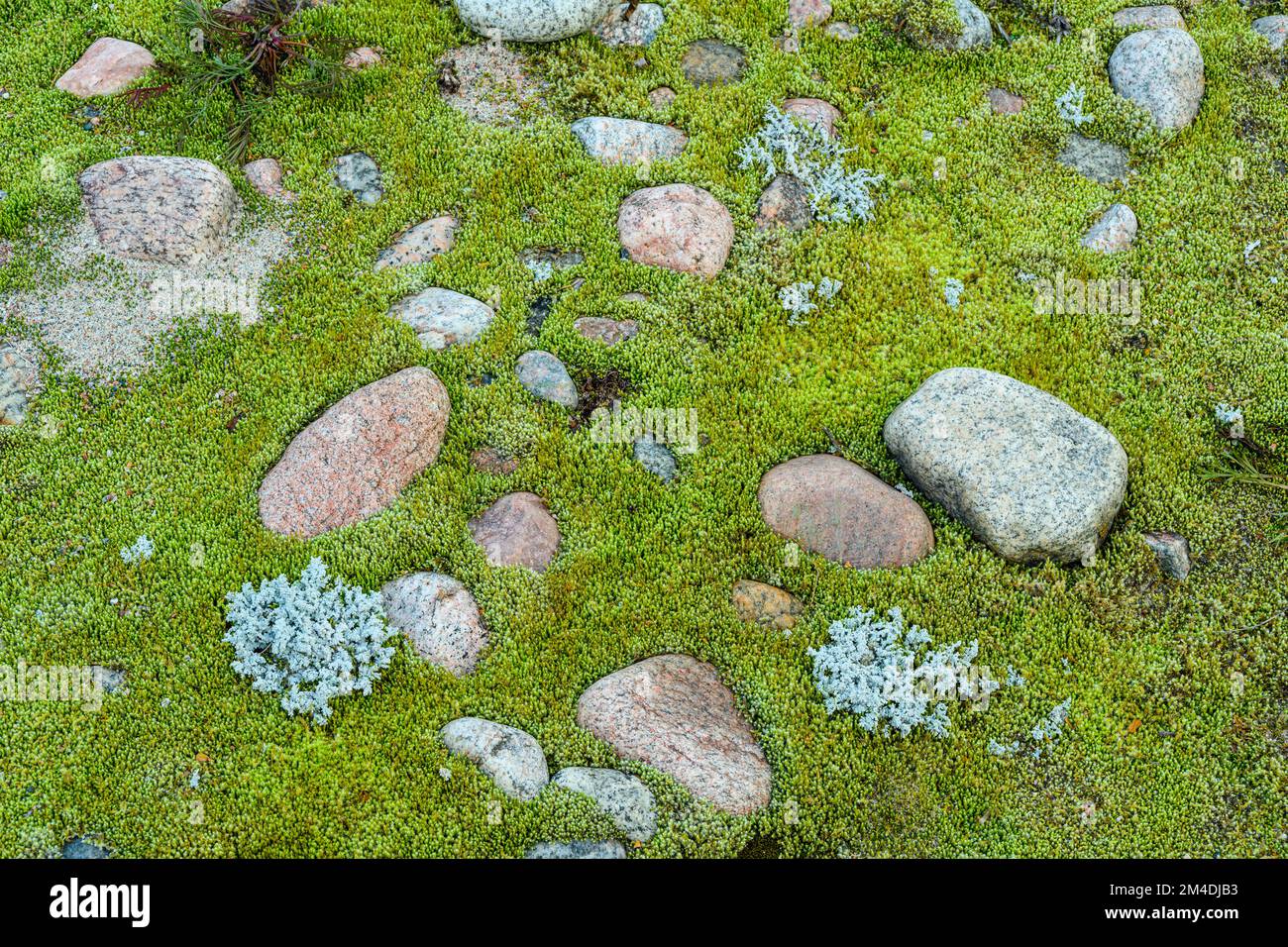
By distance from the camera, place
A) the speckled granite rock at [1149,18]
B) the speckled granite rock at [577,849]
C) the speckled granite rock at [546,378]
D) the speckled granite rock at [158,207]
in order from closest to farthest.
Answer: the speckled granite rock at [577,849]
the speckled granite rock at [546,378]
the speckled granite rock at [158,207]
the speckled granite rock at [1149,18]

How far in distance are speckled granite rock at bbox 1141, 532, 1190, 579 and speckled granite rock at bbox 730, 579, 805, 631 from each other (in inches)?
157

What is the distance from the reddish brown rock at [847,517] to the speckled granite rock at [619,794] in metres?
3.22

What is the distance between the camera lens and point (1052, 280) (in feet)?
43.8

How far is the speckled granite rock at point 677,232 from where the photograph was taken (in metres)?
13.2

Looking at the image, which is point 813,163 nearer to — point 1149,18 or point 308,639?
point 1149,18

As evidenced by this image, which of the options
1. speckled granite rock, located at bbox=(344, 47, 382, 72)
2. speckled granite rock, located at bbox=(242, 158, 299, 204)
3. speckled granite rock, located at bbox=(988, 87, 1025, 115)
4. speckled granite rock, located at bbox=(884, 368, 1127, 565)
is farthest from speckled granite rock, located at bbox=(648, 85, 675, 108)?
speckled granite rock, located at bbox=(884, 368, 1127, 565)

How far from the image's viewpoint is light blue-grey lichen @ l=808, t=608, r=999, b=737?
973 cm

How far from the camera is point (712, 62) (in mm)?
15633

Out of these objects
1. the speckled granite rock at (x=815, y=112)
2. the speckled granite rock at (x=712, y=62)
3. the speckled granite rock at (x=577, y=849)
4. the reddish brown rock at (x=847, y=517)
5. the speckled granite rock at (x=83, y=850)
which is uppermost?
the speckled granite rock at (x=712, y=62)

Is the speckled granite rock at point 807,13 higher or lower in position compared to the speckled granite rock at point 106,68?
higher

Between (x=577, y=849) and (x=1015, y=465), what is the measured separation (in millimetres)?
5962

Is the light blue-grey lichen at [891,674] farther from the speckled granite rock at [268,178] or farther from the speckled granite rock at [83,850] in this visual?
the speckled granite rock at [268,178]

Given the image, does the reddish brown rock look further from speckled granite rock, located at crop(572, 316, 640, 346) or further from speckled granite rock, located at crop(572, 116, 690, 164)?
speckled granite rock, located at crop(572, 116, 690, 164)

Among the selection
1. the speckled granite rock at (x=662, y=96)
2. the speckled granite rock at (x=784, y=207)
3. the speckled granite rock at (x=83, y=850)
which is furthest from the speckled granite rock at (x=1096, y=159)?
the speckled granite rock at (x=83, y=850)
